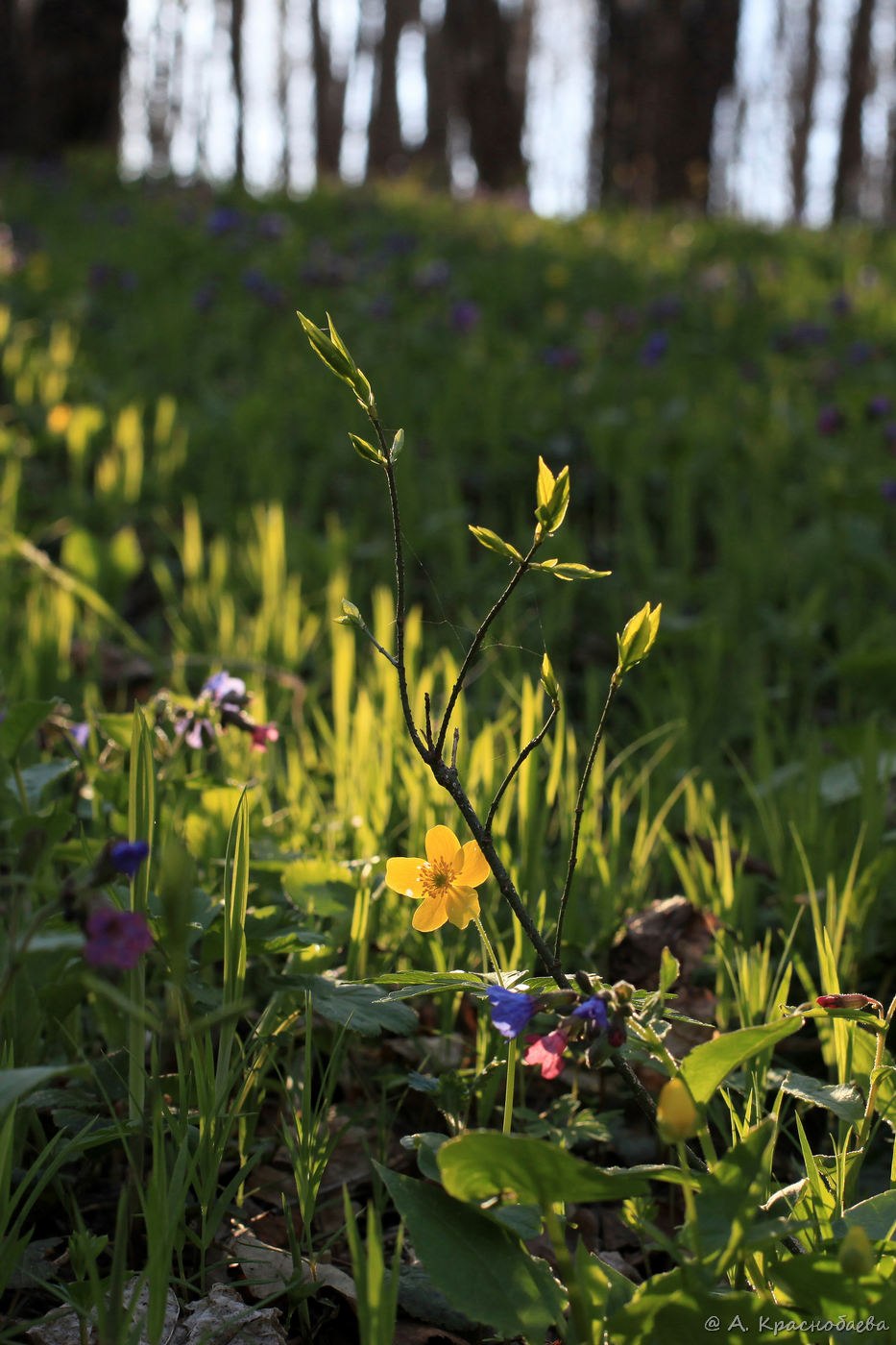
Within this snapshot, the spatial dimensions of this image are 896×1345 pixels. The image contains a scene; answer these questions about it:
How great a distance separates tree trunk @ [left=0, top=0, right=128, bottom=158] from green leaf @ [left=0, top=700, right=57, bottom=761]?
9952mm

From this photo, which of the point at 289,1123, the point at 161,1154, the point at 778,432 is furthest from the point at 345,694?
the point at 778,432

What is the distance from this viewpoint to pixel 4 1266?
874mm

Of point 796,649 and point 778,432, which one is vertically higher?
point 778,432

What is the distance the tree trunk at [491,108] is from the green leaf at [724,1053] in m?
12.8

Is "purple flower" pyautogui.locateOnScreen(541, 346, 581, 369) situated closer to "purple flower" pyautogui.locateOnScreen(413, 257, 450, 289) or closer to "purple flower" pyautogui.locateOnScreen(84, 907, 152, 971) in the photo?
"purple flower" pyautogui.locateOnScreen(413, 257, 450, 289)

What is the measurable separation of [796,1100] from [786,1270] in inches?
22.4

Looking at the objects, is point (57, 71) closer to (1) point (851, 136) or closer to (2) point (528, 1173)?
(1) point (851, 136)

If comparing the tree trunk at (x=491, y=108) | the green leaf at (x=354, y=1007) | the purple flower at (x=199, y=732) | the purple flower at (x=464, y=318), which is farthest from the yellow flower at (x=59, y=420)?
the tree trunk at (x=491, y=108)

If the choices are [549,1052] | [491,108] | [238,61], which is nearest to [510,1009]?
[549,1052]

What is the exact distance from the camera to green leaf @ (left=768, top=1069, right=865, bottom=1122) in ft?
3.27

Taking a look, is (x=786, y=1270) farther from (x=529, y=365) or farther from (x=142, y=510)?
(x=529, y=365)

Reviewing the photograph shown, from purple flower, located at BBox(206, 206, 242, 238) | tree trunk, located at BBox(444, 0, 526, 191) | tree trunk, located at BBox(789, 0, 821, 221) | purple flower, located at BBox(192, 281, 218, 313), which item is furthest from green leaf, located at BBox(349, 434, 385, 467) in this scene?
tree trunk, located at BBox(789, 0, 821, 221)

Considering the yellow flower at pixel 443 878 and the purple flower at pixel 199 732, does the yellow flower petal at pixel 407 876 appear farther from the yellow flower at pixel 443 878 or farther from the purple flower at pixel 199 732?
the purple flower at pixel 199 732

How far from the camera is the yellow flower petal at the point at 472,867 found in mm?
958
